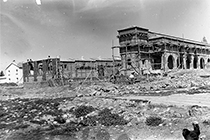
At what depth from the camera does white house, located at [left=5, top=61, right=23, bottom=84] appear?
203ft

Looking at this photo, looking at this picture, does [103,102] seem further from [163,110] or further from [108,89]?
[108,89]

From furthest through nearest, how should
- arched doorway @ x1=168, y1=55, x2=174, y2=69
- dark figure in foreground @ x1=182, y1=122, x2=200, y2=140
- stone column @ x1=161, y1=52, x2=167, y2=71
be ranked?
1. arched doorway @ x1=168, y1=55, x2=174, y2=69
2. stone column @ x1=161, y1=52, x2=167, y2=71
3. dark figure in foreground @ x1=182, y1=122, x2=200, y2=140

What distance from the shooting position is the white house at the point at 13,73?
61.8 metres

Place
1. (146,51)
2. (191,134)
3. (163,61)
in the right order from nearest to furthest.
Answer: (191,134)
(163,61)
(146,51)

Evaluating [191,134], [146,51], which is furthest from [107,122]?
[146,51]

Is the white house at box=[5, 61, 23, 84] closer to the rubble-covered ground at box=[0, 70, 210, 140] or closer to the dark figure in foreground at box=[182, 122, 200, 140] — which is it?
the rubble-covered ground at box=[0, 70, 210, 140]

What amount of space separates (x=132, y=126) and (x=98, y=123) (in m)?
1.67

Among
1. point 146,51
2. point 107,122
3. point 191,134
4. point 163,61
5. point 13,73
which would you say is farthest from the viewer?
point 13,73

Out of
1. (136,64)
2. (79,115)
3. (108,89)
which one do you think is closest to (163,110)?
(79,115)

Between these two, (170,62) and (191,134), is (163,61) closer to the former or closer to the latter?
(170,62)

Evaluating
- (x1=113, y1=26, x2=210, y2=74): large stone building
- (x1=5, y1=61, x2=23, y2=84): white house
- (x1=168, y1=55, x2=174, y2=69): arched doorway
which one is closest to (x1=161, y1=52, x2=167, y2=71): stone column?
(x1=113, y1=26, x2=210, y2=74): large stone building

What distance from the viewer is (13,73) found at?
62562mm

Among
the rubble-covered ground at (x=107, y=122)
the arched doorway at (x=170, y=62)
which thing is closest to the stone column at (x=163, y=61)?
the arched doorway at (x=170, y=62)

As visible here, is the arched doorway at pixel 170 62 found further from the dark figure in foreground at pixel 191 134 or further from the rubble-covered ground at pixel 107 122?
the dark figure in foreground at pixel 191 134
